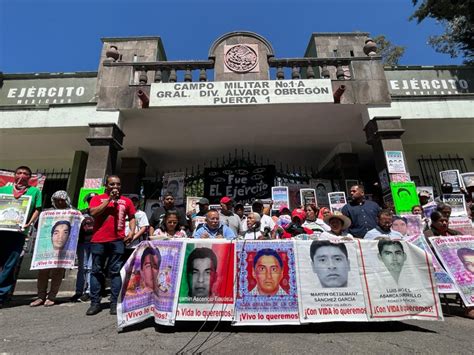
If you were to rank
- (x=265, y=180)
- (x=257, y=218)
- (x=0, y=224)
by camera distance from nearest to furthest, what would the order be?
(x=0, y=224)
(x=257, y=218)
(x=265, y=180)

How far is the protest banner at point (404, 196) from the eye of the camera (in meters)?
6.39

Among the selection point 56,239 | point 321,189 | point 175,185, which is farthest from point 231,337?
point 175,185

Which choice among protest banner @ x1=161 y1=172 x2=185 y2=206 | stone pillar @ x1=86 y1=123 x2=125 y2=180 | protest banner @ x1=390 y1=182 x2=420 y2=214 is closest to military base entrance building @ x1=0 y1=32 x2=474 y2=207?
stone pillar @ x1=86 y1=123 x2=125 y2=180

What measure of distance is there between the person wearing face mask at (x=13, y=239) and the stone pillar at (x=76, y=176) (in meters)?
5.44

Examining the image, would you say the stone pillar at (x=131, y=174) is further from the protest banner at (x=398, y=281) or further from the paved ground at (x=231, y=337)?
the protest banner at (x=398, y=281)

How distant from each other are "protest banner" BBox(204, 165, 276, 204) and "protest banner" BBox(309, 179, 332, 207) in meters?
1.39

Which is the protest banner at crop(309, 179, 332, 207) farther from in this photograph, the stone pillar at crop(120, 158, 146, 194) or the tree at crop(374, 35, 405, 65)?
the tree at crop(374, 35, 405, 65)

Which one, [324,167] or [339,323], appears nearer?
[339,323]

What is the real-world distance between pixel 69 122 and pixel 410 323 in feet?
28.4

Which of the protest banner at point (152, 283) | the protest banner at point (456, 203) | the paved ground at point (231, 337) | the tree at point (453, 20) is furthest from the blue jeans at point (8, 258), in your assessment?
the tree at point (453, 20)

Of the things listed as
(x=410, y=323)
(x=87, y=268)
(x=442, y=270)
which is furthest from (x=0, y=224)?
(x=442, y=270)

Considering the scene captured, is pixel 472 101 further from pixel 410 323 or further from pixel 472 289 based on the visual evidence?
pixel 410 323

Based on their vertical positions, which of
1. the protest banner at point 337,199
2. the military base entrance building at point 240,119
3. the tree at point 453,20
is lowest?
the protest banner at point 337,199

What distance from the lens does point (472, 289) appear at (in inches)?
143
